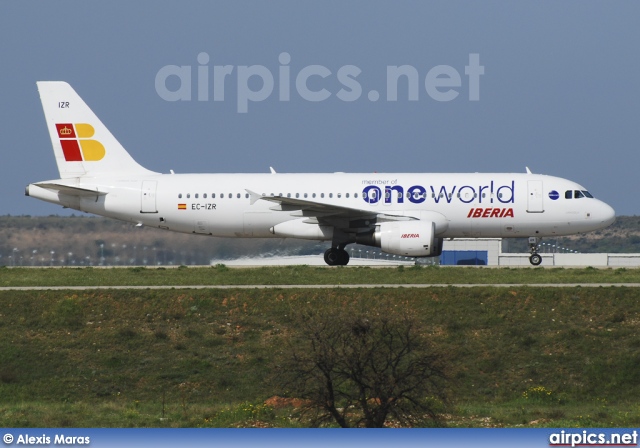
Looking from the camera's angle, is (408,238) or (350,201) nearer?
(408,238)

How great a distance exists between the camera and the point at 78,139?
4519 centimetres

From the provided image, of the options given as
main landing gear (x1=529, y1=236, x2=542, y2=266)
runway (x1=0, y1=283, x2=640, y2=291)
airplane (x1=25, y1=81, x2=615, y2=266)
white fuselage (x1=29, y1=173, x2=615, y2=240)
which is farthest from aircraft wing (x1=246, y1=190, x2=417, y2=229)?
runway (x1=0, y1=283, x2=640, y2=291)

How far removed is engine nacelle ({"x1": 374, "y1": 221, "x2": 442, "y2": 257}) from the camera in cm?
4016

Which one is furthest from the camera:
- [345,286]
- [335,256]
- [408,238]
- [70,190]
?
[70,190]

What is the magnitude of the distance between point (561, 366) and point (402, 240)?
43.5 feet

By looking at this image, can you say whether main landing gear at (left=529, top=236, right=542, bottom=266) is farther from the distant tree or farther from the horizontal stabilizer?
the distant tree

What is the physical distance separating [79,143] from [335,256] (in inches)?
438

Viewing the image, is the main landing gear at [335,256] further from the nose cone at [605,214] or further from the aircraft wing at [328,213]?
the nose cone at [605,214]

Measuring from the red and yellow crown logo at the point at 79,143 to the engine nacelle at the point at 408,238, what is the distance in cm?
1195

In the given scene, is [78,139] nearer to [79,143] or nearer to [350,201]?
[79,143]

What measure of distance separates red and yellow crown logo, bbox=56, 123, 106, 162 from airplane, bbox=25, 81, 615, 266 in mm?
39

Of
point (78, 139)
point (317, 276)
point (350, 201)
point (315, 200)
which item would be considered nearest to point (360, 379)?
point (317, 276)

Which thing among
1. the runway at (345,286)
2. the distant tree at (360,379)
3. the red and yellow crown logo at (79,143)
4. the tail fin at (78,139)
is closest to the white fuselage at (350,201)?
the tail fin at (78,139)

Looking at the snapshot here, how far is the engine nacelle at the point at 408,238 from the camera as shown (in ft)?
132
